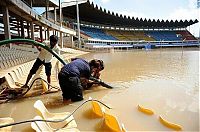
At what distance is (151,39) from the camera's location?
64375mm

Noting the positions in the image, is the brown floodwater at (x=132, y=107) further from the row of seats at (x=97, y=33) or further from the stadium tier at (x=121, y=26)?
the row of seats at (x=97, y=33)

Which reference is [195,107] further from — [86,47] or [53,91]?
[86,47]

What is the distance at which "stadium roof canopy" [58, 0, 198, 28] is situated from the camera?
4747 centimetres

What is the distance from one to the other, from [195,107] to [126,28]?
64079mm

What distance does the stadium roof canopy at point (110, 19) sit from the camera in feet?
156

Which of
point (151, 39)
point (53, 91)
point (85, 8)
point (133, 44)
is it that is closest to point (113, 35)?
point (133, 44)

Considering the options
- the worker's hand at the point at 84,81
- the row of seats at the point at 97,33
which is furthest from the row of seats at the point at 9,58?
the row of seats at the point at 97,33

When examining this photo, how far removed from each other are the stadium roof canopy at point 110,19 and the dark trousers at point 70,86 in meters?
41.0

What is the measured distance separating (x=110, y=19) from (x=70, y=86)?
5457 cm

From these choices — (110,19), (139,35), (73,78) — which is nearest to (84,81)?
(73,78)

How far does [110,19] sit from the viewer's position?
57875 mm

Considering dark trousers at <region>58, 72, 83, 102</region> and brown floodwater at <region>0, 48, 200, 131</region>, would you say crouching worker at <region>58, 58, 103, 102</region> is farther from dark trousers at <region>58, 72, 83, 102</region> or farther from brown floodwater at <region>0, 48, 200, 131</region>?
brown floodwater at <region>0, 48, 200, 131</region>

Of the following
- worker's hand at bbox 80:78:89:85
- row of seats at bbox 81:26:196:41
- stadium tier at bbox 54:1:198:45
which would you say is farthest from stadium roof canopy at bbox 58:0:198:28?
worker's hand at bbox 80:78:89:85

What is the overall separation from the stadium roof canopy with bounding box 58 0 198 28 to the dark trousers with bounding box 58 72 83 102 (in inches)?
1613
